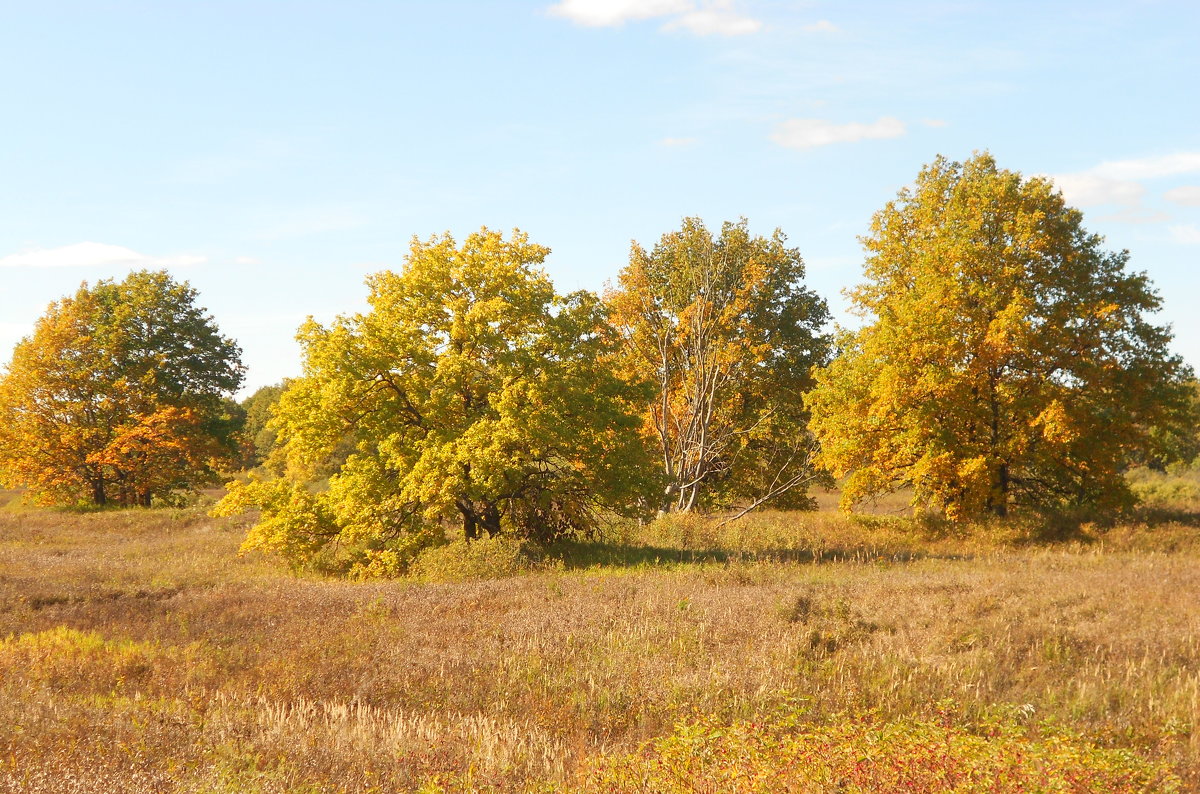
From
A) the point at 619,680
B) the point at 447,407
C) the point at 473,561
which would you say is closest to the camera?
the point at 619,680

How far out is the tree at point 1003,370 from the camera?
23.5 m

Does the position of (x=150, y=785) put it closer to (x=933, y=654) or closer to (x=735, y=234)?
(x=933, y=654)

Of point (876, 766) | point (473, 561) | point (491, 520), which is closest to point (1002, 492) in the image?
point (491, 520)

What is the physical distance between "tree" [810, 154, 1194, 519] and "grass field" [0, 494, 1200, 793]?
5.22 m

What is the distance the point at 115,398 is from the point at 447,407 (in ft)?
89.5

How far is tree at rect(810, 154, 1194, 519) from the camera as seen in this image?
23.5m

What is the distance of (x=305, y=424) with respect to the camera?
20922mm

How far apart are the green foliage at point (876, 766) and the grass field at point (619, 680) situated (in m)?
0.03

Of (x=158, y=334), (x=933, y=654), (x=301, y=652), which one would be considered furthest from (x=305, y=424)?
(x=158, y=334)

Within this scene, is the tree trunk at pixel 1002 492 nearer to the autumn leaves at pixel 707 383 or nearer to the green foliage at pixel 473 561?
the autumn leaves at pixel 707 383

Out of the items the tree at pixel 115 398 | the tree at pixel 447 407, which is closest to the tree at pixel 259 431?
the tree at pixel 115 398

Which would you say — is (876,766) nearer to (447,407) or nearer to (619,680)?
(619,680)

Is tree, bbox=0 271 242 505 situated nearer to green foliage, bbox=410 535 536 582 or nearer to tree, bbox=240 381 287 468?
green foliage, bbox=410 535 536 582

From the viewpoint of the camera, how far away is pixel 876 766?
6992mm
